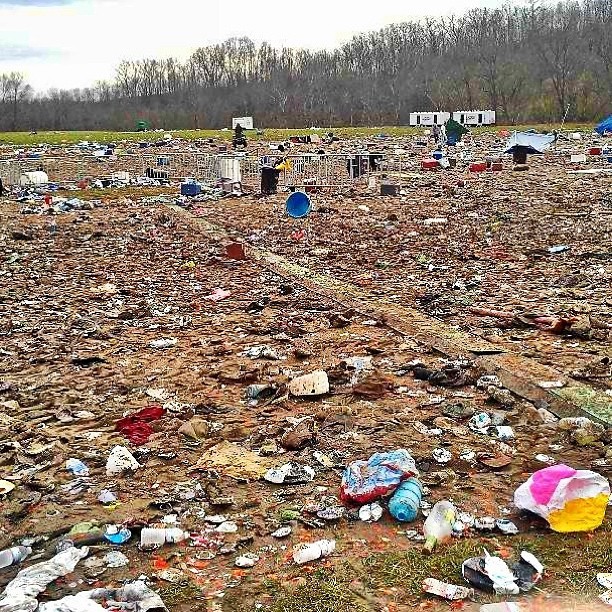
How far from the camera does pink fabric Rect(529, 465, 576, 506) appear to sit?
2768mm

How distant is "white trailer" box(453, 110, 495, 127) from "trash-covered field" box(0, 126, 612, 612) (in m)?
36.1

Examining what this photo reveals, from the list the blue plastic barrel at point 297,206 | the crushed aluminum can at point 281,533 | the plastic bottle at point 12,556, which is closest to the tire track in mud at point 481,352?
the crushed aluminum can at point 281,533

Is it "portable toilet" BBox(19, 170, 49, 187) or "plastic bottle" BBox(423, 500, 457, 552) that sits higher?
"portable toilet" BBox(19, 170, 49, 187)

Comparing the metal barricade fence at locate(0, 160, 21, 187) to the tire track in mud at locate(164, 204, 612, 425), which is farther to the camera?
the metal barricade fence at locate(0, 160, 21, 187)

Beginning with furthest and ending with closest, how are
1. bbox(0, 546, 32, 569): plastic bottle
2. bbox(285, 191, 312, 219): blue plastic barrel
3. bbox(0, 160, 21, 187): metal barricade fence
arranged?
1. bbox(0, 160, 21, 187): metal barricade fence
2. bbox(285, 191, 312, 219): blue plastic barrel
3. bbox(0, 546, 32, 569): plastic bottle

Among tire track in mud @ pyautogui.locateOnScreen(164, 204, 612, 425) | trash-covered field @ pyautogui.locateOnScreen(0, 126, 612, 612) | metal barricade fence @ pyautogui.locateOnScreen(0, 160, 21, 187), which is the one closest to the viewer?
trash-covered field @ pyautogui.locateOnScreen(0, 126, 612, 612)

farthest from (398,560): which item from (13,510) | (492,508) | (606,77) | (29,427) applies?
(606,77)

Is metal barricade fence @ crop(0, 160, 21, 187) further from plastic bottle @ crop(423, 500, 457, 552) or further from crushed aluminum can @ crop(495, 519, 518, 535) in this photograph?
crushed aluminum can @ crop(495, 519, 518, 535)

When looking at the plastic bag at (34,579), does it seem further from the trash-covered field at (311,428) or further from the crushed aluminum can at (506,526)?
the crushed aluminum can at (506,526)

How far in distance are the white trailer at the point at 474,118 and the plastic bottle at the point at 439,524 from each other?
138ft

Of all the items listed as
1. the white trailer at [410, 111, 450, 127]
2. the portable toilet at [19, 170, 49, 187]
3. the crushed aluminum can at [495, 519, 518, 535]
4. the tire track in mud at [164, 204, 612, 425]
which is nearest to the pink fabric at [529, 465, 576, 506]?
the crushed aluminum can at [495, 519, 518, 535]

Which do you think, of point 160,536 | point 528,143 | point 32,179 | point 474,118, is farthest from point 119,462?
point 474,118

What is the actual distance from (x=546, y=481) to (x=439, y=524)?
1.47ft

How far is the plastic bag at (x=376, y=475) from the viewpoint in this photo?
2.91 meters
